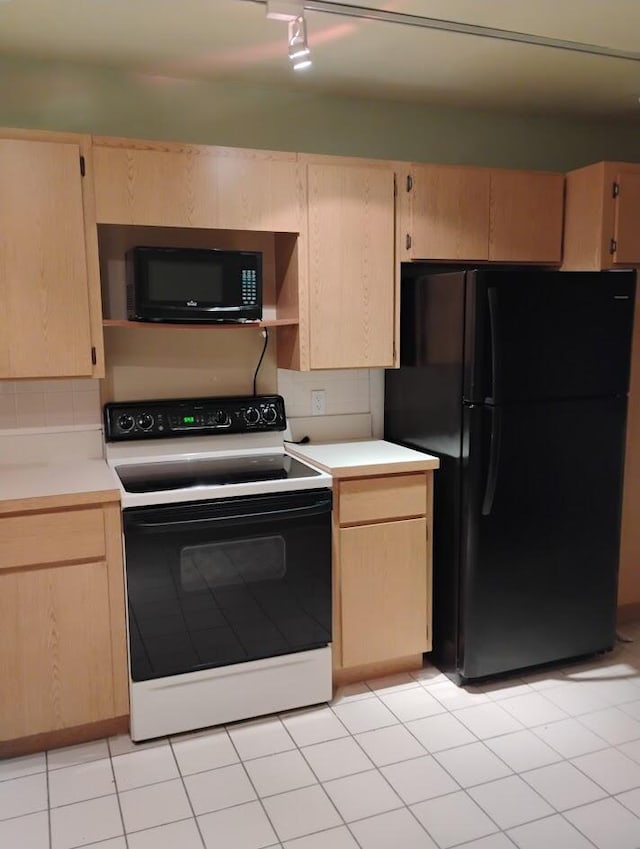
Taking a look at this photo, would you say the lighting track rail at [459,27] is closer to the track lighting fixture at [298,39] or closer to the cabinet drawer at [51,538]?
the track lighting fixture at [298,39]

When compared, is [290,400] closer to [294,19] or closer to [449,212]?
[449,212]

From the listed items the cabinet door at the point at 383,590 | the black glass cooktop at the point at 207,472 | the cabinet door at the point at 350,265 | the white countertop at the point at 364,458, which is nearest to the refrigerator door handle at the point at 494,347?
the white countertop at the point at 364,458

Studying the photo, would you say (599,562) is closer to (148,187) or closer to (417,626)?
(417,626)

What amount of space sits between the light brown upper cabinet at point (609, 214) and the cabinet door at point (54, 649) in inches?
91.6

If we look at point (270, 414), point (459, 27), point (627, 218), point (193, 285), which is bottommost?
point (270, 414)

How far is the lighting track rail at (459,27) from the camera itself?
2.13m

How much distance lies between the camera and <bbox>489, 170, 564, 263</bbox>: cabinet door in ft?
9.75

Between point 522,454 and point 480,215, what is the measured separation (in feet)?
3.45

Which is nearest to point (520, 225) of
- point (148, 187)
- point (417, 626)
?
point (148, 187)

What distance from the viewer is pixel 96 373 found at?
2.51m

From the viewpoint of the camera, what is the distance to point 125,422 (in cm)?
277

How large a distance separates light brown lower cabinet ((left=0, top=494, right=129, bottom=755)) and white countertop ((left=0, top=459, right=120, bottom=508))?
0.06 meters

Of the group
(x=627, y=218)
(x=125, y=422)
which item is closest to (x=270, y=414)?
(x=125, y=422)

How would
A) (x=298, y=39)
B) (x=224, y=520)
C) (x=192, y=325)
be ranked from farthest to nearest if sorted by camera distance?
(x=192, y=325) → (x=224, y=520) → (x=298, y=39)
